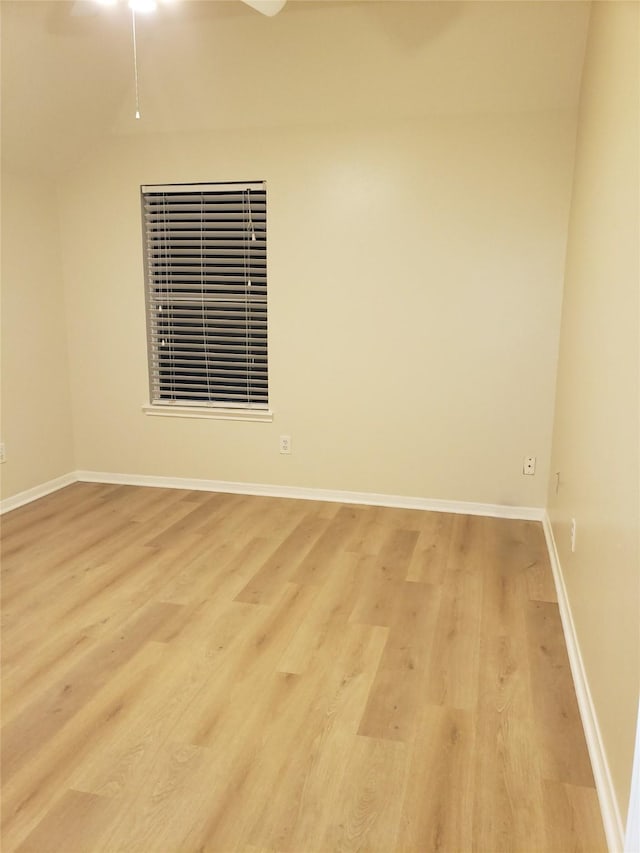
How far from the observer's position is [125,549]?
3.52m

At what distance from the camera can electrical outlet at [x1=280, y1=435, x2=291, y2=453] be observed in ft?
14.4

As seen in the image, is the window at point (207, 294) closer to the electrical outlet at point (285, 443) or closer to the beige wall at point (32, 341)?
the electrical outlet at point (285, 443)

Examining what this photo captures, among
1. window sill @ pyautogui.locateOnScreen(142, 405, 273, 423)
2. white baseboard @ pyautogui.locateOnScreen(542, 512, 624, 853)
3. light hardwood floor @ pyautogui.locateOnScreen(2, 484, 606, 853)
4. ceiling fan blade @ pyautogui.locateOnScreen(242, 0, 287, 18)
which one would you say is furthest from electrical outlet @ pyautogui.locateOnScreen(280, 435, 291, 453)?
ceiling fan blade @ pyautogui.locateOnScreen(242, 0, 287, 18)

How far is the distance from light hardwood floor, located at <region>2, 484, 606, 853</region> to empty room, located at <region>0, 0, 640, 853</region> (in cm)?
1

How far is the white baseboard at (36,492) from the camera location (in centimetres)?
413

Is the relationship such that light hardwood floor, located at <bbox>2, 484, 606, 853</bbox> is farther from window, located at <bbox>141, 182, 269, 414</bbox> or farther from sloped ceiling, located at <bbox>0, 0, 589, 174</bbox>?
sloped ceiling, located at <bbox>0, 0, 589, 174</bbox>

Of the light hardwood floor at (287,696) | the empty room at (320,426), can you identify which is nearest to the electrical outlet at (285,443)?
the empty room at (320,426)

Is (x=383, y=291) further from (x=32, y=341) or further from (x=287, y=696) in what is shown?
(x=287, y=696)

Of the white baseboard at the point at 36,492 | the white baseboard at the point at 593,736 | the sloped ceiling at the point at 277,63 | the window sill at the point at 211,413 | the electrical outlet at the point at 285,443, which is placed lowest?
the white baseboard at the point at 593,736

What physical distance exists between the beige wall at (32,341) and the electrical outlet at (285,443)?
1611mm

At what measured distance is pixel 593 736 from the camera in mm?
1927

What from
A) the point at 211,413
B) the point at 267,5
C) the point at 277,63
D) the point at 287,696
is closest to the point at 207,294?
the point at 211,413

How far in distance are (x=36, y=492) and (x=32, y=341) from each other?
3.36 feet

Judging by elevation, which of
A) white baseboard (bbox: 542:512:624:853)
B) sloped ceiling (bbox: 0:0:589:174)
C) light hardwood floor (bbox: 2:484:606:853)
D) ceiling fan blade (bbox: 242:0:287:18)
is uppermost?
sloped ceiling (bbox: 0:0:589:174)
